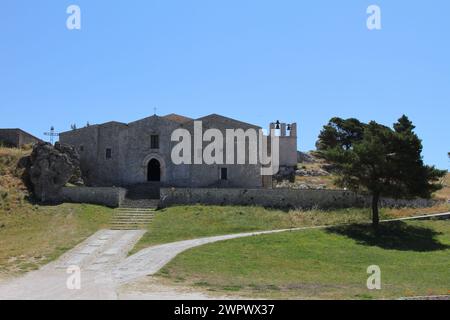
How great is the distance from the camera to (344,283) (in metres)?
19.0

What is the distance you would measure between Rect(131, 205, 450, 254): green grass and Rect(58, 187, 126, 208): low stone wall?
3.83 m

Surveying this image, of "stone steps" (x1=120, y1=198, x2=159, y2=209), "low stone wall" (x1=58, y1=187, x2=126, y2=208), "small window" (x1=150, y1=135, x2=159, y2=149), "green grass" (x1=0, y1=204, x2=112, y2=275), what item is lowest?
"green grass" (x1=0, y1=204, x2=112, y2=275)

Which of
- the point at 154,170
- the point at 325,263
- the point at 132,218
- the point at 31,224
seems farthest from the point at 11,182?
the point at 325,263

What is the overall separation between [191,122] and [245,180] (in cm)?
661

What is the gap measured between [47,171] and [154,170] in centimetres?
999

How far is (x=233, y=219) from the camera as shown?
33.3 metres

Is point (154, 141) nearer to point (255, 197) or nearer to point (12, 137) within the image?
point (255, 197)

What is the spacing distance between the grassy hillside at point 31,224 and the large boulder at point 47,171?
0.86m

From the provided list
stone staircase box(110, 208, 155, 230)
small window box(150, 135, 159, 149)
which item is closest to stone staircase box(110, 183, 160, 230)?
stone staircase box(110, 208, 155, 230)

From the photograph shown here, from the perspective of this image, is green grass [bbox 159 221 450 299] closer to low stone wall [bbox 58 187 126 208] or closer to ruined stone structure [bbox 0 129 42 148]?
low stone wall [bbox 58 187 126 208]

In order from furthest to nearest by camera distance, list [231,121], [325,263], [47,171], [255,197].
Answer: [231,121]
[255,197]
[47,171]
[325,263]

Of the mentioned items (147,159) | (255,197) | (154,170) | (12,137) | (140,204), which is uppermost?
(12,137)

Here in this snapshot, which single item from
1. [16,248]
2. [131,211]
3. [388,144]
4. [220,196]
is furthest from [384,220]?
[16,248]

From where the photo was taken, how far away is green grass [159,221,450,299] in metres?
17.4
